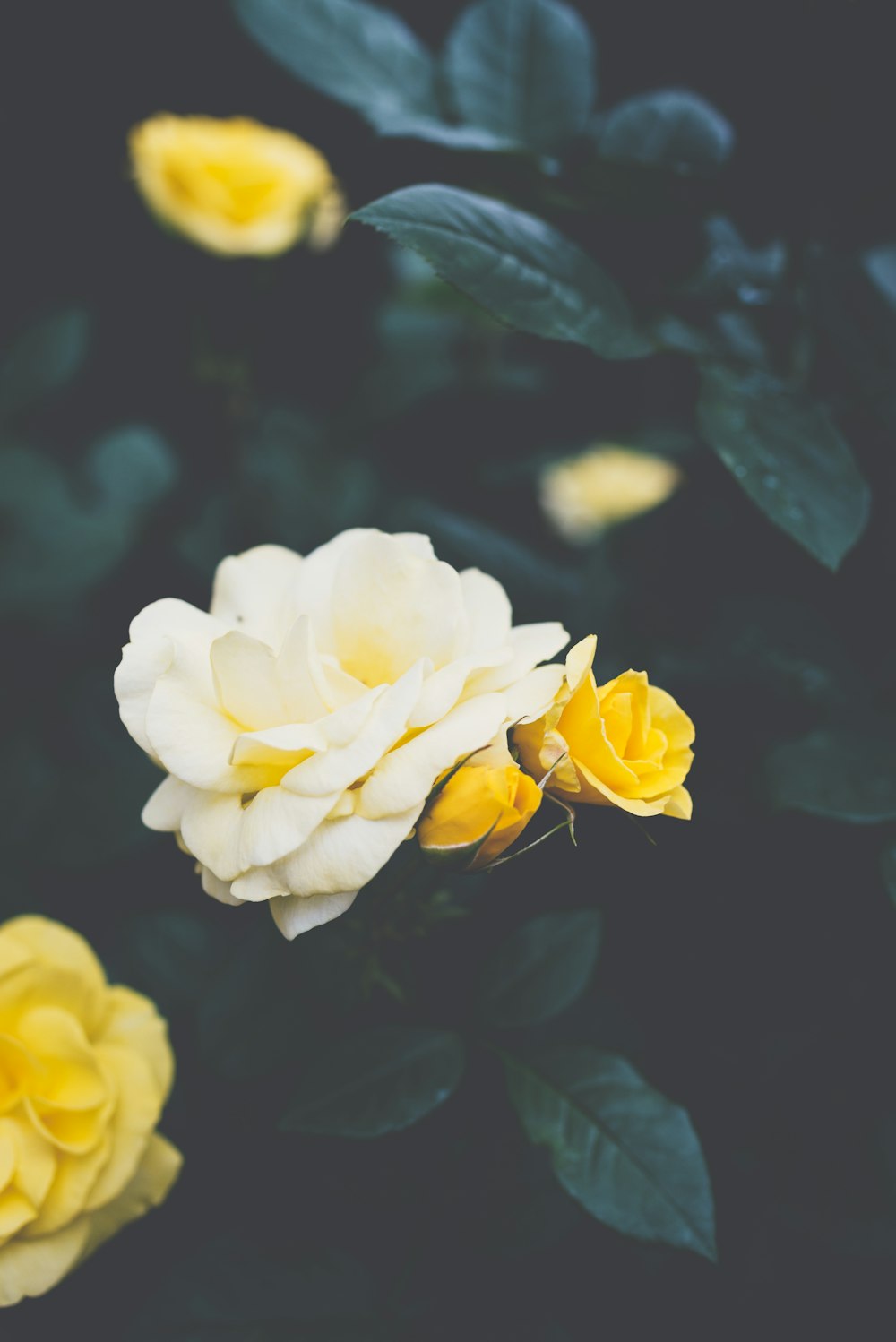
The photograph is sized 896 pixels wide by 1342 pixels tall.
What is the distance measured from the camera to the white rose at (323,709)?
0.47 m

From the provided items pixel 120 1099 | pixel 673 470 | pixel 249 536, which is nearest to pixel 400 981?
pixel 120 1099

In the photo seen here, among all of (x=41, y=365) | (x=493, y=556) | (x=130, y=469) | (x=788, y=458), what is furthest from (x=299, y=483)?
(x=788, y=458)

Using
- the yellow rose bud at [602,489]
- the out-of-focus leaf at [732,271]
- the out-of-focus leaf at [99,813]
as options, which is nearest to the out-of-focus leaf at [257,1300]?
the out-of-focus leaf at [99,813]

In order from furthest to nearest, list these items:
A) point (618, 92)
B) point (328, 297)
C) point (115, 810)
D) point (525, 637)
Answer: point (328, 297) → point (618, 92) → point (115, 810) → point (525, 637)

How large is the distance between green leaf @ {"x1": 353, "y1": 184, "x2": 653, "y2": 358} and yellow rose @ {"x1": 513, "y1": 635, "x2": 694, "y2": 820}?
0.21 m

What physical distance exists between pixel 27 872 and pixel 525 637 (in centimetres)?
51

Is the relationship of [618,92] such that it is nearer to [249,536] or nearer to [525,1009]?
[249,536]

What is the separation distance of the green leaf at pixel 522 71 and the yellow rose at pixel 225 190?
539 millimetres

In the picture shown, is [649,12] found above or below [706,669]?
above

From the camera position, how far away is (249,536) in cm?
129

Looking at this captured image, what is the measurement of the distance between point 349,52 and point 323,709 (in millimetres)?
562

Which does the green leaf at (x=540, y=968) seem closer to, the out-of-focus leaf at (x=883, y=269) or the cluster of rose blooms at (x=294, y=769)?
the cluster of rose blooms at (x=294, y=769)

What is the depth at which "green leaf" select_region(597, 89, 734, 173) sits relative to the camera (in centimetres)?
77

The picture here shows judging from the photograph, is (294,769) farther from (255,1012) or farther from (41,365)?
(41,365)
